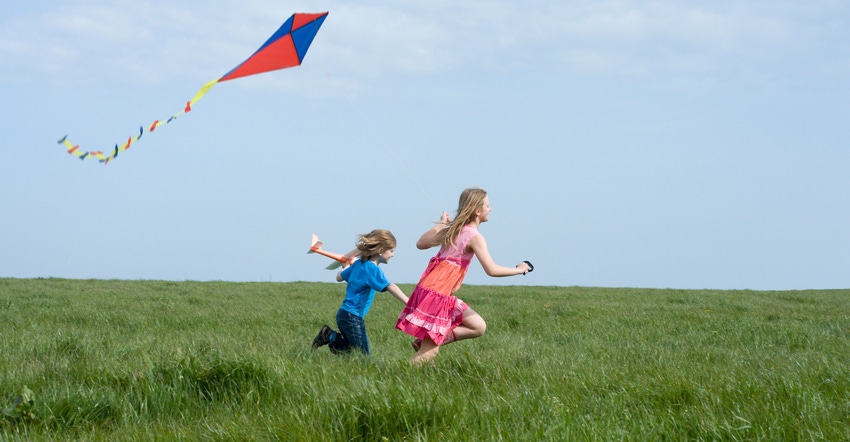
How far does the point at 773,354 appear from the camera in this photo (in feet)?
24.1

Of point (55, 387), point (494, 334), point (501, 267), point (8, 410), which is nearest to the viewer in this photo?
point (8, 410)

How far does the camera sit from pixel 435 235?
20.5ft

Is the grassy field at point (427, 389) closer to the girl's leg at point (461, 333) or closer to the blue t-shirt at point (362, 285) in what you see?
the girl's leg at point (461, 333)

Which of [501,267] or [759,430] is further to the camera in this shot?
[501,267]

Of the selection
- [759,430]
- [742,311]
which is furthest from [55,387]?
[742,311]

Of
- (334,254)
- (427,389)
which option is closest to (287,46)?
(334,254)

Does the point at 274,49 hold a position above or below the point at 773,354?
above

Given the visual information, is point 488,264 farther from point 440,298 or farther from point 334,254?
point 334,254

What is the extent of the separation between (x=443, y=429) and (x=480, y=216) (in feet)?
9.51

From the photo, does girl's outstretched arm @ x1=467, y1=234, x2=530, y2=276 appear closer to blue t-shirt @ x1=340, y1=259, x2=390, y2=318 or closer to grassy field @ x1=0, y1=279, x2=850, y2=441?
grassy field @ x1=0, y1=279, x2=850, y2=441

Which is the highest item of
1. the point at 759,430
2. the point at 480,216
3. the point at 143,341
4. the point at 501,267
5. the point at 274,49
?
the point at 274,49

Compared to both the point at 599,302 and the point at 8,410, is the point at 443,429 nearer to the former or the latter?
the point at 8,410

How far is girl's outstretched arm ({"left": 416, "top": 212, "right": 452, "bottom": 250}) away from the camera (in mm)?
6203

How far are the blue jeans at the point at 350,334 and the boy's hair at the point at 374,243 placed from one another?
0.55 m
